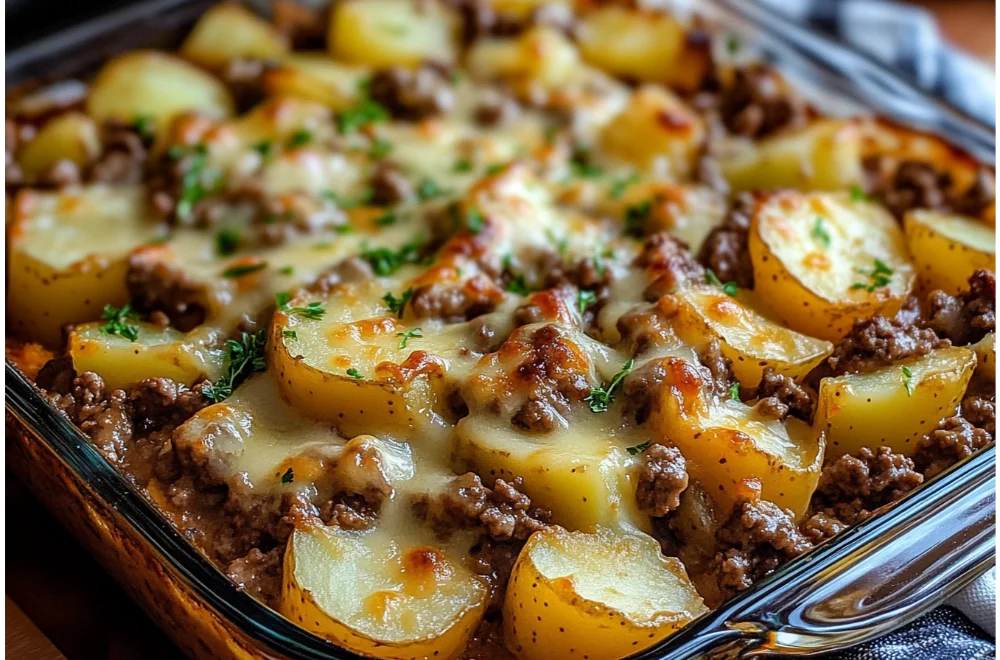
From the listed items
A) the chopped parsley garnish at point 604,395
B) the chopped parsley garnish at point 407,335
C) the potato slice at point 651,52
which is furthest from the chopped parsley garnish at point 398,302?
the potato slice at point 651,52

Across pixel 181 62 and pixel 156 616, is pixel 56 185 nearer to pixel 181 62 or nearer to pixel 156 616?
pixel 181 62

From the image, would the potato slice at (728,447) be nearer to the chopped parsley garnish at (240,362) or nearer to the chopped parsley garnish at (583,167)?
the chopped parsley garnish at (240,362)

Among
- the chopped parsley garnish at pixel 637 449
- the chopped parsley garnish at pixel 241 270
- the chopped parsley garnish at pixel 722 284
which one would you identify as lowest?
the chopped parsley garnish at pixel 241 270

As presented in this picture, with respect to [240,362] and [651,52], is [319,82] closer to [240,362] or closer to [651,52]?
[651,52]


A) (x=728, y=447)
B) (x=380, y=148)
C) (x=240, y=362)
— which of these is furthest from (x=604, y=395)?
(x=380, y=148)

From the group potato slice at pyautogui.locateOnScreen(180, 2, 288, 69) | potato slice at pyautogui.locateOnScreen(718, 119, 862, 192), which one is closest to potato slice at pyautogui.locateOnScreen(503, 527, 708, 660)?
potato slice at pyautogui.locateOnScreen(718, 119, 862, 192)

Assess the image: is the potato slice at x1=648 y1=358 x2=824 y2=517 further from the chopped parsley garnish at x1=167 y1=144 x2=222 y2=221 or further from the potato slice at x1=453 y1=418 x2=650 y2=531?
the chopped parsley garnish at x1=167 y1=144 x2=222 y2=221
